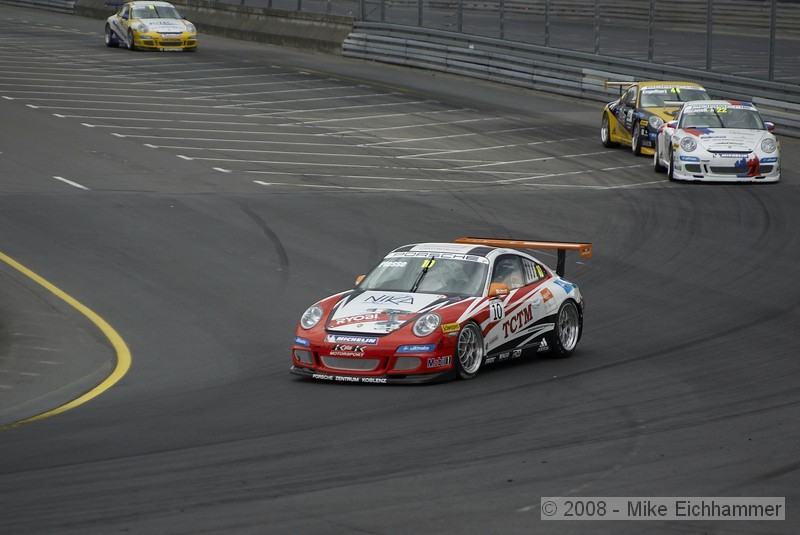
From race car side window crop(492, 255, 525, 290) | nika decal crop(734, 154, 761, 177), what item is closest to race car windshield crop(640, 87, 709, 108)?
nika decal crop(734, 154, 761, 177)

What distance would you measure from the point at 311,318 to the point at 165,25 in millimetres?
35775

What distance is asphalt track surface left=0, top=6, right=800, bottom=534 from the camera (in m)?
8.73

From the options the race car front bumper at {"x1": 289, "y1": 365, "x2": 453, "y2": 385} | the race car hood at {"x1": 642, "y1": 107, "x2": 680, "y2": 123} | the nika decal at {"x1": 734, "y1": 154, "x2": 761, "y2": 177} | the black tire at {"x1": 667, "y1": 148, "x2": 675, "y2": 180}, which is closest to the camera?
the race car front bumper at {"x1": 289, "y1": 365, "x2": 453, "y2": 385}

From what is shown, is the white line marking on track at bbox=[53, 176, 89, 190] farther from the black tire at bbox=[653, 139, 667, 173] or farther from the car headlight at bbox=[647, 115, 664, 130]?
the car headlight at bbox=[647, 115, 664, 130]

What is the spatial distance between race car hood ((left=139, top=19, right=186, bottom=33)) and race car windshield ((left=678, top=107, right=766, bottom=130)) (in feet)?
80.4

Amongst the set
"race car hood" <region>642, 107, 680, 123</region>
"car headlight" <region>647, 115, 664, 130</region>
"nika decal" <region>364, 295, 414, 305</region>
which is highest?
"race car hood" <region>642, 107, 680, 123</region>

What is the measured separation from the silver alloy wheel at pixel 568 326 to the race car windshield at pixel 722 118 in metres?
12.9

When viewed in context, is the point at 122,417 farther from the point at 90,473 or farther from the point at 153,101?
the point at 153,101

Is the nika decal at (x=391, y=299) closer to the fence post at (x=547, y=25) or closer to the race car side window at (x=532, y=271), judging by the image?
the race car side window at (x=532, y=271)

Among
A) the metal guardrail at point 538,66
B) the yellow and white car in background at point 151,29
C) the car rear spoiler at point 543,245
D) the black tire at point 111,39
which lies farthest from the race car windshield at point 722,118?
the black tire at point 111,39

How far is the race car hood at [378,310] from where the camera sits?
41.5 feet

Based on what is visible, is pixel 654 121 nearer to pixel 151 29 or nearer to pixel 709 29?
pixel 709 29

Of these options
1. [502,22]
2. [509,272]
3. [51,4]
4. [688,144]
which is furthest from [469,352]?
[51,4]

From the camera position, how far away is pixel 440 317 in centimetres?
1262
